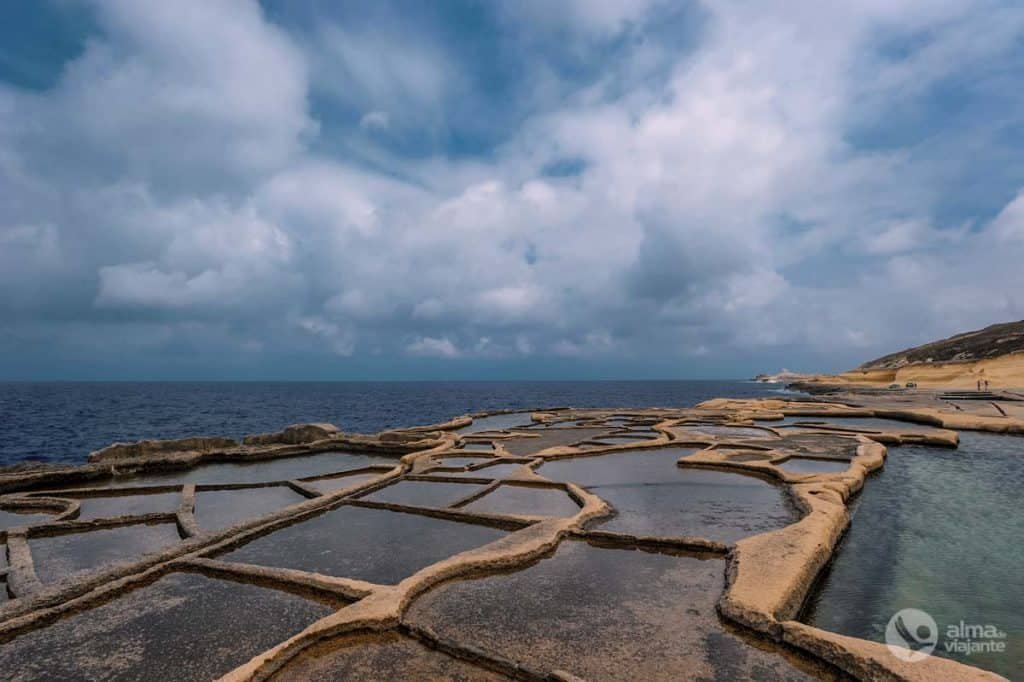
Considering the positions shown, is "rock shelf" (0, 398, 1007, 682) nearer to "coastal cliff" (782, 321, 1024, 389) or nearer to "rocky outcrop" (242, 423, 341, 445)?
"rocky outcrop" (242, 423, 341, 445)

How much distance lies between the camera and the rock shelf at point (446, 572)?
20.1ft

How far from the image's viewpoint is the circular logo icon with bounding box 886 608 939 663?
259 inches

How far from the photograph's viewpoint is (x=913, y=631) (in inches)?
275

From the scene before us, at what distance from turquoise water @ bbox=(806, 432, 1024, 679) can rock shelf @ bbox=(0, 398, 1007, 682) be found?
508 millimetres

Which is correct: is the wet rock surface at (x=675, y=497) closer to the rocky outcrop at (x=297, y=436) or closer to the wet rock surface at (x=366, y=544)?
the wet rock surface at (x=366, y=544)

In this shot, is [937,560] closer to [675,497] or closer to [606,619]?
[675,497]

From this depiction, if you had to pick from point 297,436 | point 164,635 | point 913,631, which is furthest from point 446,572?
point 297,436

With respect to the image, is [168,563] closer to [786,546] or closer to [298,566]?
[298,566]

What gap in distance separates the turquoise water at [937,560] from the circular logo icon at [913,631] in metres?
0.10

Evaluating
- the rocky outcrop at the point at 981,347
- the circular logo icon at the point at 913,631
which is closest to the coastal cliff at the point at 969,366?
the rocky outcrop at the point at 981,347

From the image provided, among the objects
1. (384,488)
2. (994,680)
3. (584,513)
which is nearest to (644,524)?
(584,513)

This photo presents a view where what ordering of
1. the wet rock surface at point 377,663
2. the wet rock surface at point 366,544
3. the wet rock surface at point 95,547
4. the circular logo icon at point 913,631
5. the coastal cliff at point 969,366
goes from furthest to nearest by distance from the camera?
the coastal cliff at point 969,366 → the wet rock surface at point 95,547 → the wet rock surface at point 366,544 → the circular logo icon at point 913,631 → the wet rock surface at point 377,663

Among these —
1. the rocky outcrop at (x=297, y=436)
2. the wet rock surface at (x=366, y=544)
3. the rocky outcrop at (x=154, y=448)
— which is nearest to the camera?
the wet rock surface at (x=366, y=544)

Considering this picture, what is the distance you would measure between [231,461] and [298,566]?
14876 mm
